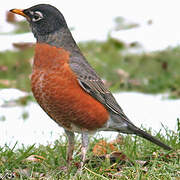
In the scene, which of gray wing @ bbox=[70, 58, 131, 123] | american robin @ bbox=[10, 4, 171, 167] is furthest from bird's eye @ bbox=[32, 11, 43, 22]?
gray wing @ bbox=[70, 58, 131, 123]

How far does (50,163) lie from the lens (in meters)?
4.25

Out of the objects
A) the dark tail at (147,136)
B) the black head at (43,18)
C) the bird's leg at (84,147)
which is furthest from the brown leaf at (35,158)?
the black head at (43,18)

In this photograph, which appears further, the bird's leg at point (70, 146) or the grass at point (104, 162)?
the bird's leg at point (70, 146)

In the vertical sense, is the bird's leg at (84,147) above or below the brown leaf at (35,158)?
above

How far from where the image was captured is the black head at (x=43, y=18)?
4.32 m

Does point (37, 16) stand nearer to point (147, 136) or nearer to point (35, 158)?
point (35, 158)

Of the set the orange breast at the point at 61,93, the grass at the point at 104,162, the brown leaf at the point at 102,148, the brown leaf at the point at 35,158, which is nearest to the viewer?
the grass at the point at 104,162

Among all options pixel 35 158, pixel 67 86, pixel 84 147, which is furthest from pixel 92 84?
pixel 35 158

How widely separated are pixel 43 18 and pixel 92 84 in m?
0.73

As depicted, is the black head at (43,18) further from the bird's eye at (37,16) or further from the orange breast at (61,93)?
the orange breast at (61,93)

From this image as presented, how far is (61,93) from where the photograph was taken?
4.02 m

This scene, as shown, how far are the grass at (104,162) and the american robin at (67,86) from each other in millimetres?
120

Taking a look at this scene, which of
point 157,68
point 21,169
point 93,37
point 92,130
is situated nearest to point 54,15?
point 92,130

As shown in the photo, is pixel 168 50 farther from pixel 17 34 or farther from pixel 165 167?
pixel 165 167
